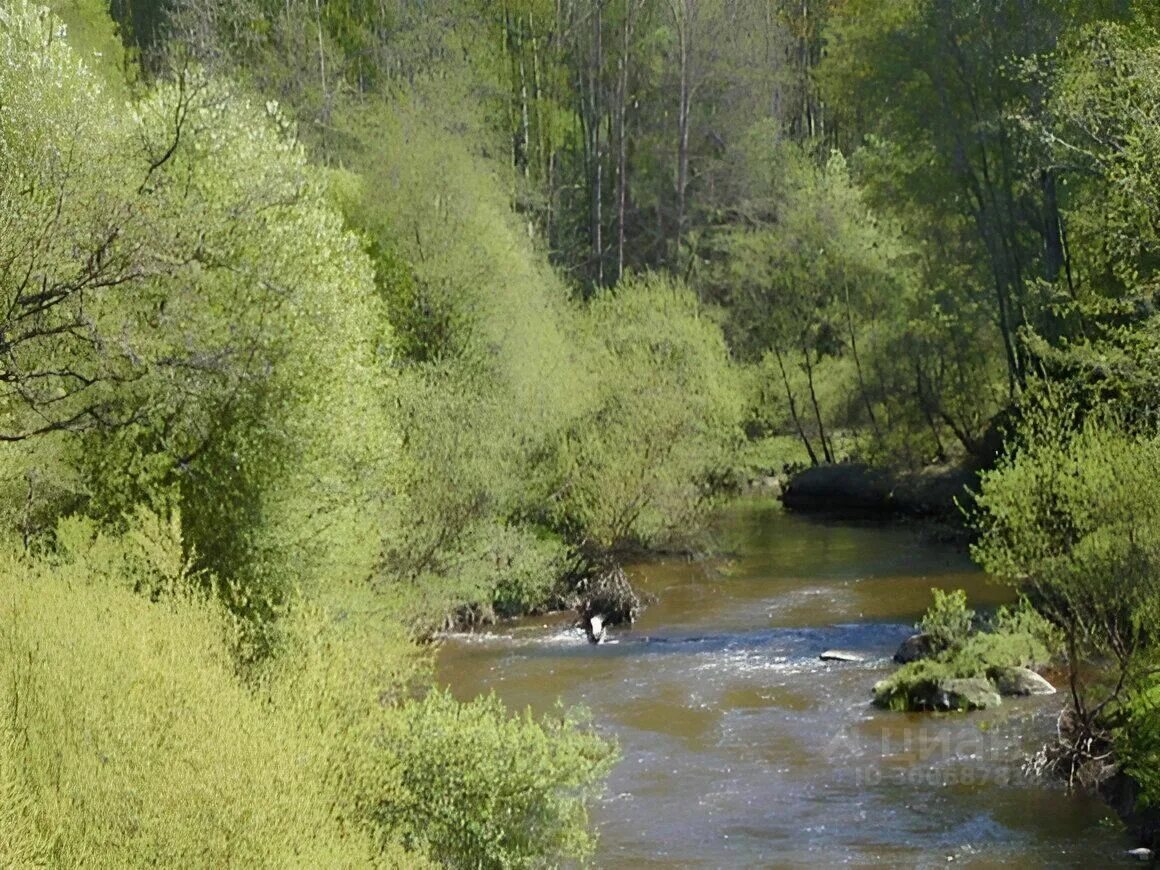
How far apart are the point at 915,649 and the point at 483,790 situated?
1535cm

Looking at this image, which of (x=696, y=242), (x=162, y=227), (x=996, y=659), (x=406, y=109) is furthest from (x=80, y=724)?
(x=696, y=242)

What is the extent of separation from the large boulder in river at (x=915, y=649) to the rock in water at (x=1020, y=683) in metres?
1.73

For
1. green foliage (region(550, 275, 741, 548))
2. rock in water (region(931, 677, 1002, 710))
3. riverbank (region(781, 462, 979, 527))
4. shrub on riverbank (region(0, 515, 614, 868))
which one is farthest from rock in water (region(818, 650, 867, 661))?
riverbank (region(781, 462, 979, 527))

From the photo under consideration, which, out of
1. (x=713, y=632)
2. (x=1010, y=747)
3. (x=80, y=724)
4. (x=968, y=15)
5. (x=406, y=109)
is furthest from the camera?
(x=406, y=109)

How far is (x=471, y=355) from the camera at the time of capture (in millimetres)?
41906

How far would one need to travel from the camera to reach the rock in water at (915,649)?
1147 inches

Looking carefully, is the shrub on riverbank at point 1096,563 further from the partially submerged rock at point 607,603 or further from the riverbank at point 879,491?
the riverbank at point 879,491

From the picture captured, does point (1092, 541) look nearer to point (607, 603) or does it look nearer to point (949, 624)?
point (949, 624)

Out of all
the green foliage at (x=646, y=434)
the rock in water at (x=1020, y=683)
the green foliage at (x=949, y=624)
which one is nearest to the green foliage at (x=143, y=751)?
the rock in water at (x=1020, y=683)

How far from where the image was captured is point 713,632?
33719 mm

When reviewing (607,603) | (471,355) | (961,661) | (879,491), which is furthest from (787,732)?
(879,491)

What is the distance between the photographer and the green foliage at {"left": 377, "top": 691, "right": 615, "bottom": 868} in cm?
1594

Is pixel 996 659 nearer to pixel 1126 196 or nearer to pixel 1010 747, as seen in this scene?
pixel 1010 747

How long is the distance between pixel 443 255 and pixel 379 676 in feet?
81.5
